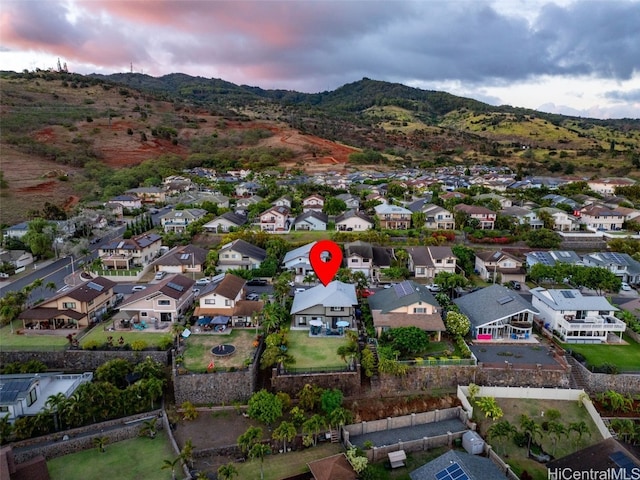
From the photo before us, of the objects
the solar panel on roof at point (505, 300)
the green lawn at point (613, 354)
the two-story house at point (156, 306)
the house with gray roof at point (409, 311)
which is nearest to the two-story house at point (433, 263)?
the house with gray roof at point (409, 311)

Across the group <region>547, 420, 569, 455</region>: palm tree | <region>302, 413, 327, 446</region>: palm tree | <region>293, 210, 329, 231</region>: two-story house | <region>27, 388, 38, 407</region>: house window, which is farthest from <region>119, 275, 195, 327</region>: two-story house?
<region>293, 210, 329, 231</region>: two-story house

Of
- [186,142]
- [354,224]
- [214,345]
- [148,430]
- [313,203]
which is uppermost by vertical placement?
[186,142]

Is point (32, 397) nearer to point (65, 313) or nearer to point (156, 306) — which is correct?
point (65, 313)

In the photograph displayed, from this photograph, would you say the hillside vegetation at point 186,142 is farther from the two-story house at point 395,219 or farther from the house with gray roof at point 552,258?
the house with gray roof at point 552,258

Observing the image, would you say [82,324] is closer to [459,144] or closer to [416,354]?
[416,354]

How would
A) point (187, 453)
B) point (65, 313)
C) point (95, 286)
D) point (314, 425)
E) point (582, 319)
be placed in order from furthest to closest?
point (95, 286)
point (65, 313)
point (582, 319)
point (314, 425)
point (187, 453)

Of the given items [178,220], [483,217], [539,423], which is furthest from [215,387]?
[483,217]
